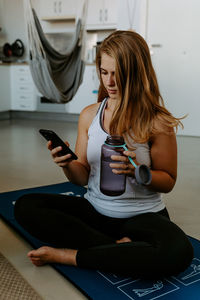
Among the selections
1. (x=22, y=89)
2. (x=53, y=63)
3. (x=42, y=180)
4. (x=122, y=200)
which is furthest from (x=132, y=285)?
(x=22, y=89)

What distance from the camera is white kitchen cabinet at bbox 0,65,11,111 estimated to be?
5.11 metres

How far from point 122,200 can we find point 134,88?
14.3 inches

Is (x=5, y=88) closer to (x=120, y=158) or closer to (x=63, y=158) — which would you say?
(x=63, y=158)

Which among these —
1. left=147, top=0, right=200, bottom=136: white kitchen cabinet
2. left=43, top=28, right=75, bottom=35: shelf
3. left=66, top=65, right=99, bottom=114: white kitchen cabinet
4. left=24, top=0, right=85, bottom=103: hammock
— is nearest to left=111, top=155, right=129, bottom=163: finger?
left=24, top=0, right=85, bottom=103: hammock

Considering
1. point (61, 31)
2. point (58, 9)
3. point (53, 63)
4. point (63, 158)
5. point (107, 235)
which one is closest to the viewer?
point (63, 158)

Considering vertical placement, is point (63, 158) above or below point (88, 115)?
below

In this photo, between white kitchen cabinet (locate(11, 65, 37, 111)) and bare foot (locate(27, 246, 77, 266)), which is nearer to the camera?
bare foot (locate(27, 246, 77, 266))

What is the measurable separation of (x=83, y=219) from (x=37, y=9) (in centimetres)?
250

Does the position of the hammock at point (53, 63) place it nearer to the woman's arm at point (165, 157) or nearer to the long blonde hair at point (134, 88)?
the long blonde hair at point (134, 88)

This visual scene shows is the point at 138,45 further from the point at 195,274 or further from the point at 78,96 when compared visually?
the point at 78,96

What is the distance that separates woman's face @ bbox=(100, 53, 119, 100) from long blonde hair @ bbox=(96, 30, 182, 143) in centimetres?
1

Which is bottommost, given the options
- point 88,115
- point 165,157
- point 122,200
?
point 122,200

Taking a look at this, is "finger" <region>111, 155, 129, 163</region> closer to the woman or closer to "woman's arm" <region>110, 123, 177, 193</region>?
the woman

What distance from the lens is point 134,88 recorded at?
115 cm
